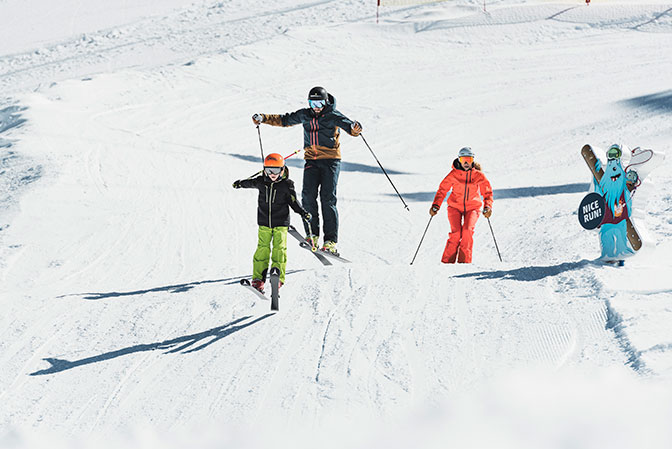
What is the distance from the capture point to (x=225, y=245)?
10.0 m

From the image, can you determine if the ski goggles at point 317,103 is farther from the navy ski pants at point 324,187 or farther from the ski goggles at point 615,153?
the ski goggles at point 615,153

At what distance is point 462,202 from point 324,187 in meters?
1.69

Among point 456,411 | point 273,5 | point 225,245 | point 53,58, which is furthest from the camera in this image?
point 273,5

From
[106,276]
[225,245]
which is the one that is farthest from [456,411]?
[225,245]

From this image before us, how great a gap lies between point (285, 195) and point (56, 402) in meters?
2.54

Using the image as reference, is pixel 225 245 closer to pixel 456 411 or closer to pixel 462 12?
pixel 456 411

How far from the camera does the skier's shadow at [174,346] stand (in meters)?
5.86

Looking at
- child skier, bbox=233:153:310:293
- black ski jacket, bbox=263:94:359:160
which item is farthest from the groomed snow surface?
black ski jacket, bbox=263:94:359:160

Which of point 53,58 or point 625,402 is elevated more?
point 53,58

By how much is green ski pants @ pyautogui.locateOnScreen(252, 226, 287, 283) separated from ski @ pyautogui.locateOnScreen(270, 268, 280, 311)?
128mm

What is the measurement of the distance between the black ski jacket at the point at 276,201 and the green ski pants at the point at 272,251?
7 centimetres

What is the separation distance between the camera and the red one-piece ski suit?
8.54 meters

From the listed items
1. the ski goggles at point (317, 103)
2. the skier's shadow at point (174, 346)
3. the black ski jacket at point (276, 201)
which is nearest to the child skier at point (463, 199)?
the ski goggles at point (317, 103)

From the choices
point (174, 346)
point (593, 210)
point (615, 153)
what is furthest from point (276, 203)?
point (615, 153)
